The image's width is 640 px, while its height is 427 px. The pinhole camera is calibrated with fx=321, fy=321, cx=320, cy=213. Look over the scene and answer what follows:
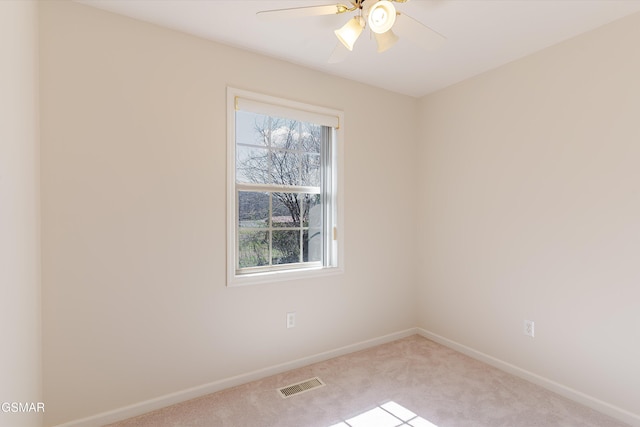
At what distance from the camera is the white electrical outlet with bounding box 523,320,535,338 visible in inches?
100

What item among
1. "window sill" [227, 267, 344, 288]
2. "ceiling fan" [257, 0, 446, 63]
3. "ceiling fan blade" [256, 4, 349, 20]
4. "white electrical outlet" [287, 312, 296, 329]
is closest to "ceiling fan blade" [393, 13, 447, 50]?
"ceiling fan" [257, 0, 446, 63]

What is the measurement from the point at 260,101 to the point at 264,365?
2128mm

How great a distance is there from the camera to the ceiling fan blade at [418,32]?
5.39 feet

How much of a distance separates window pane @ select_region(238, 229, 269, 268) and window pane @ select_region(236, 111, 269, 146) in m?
0.74

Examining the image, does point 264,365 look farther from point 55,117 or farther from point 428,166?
point 428,166

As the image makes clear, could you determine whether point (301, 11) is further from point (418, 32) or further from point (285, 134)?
point (285, 134)

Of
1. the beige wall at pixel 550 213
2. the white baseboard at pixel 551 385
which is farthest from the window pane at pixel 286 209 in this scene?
the white baseboard at pixel 551 385

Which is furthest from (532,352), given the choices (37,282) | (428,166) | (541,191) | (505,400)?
(37,282)

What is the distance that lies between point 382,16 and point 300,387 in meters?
2.47

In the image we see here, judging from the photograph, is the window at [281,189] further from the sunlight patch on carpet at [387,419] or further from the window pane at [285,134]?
the sunlight patch on carpet at [387,419]

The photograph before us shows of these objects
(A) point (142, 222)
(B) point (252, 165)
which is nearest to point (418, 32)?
(B) point (252, 165)

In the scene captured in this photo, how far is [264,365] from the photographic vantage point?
2.60 metres

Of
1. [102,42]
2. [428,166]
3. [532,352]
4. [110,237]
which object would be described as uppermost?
[102,42]

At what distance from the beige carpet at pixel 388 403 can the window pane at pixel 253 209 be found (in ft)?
4.11
